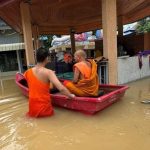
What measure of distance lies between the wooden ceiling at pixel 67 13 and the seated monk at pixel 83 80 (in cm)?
364

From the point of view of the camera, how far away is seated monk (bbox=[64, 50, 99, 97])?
537 cm

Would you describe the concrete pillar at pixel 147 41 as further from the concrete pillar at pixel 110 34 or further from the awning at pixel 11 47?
the awning at pixel 11 47

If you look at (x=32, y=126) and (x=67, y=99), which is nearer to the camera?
(x=32, y=126)

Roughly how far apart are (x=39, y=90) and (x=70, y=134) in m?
1.23

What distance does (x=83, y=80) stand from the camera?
17.5 feet

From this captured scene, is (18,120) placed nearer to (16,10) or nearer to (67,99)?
(67,99)

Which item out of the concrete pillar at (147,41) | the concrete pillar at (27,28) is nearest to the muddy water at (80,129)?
the concrete pillar at (27,28)

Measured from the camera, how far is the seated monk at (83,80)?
5.37m

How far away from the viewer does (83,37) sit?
2073 cm

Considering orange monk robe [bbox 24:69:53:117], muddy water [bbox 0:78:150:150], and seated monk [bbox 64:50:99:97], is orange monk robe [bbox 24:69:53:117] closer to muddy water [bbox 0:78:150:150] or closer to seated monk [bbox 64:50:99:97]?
muddy water [bbox 0:78:150:150]

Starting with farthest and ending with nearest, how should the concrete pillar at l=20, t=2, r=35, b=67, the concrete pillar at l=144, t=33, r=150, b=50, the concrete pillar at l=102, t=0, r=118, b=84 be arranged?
1. the concrete pillar at l=144, t=33, r=150, b=50
2. the concrete pillar at l=20, t=2, r=35, b=67
3. the concrete pillar at l=102, t=0, r=118, b=84

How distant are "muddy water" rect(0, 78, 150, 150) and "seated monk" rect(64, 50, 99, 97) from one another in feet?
1.69

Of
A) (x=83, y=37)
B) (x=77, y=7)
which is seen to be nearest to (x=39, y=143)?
(x=77, y=7)

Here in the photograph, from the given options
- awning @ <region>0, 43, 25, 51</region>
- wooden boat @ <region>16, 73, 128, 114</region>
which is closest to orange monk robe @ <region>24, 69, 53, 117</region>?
wooden boat @ <region>16, 73, 128, 114</region>
